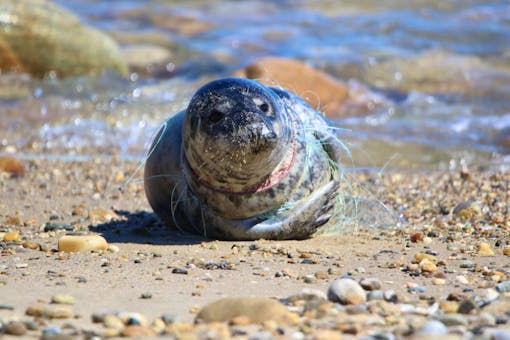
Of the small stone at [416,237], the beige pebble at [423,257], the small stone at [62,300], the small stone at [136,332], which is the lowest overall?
the small stone at [136,332]

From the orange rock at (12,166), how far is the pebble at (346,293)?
4.07m

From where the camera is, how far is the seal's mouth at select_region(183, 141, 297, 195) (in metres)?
3.83

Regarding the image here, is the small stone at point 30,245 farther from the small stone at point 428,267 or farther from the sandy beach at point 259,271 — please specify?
the small stone at point 428,267

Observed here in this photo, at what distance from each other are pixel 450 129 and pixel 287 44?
7.13 metres

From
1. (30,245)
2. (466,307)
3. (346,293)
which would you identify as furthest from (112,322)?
(30,245)

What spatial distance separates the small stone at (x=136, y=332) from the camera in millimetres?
2412

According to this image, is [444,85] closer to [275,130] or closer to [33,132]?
[33,132]

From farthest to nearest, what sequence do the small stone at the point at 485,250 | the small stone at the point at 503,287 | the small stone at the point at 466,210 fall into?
1. the small stone at the point at 466,210
2. the small stone at the point at 485,250
3. the small stone at the point at 503,287

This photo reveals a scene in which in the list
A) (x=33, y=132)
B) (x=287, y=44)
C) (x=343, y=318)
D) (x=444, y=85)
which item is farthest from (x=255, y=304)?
(x=287, y=44)

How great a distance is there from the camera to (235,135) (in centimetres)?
354

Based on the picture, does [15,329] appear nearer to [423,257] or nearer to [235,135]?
[235,135]

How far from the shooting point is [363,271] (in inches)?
136

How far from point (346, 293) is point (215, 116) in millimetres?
1170

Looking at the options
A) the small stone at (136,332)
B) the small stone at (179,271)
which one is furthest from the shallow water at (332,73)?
the small stone at (136,332)
